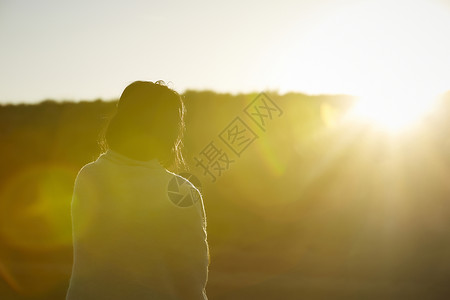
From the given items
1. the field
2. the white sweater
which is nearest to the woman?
the white sweater

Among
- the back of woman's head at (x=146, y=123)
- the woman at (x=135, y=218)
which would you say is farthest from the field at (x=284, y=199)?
the back of woman's head at (x=146, y=123)

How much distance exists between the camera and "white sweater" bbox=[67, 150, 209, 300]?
7.47 feet

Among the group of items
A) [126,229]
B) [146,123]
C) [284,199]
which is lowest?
[284,199]

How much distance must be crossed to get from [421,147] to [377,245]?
505 centimetres

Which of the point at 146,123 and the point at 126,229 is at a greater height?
the point at 146,123

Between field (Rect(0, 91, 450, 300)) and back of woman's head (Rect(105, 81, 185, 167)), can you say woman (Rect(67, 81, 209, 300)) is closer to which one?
back of woman's head (Rect(105, 81, 185, 167))

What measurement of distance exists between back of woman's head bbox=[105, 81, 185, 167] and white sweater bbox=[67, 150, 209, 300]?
0.05m

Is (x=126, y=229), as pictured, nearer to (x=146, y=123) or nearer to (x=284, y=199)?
(x=146, y=123)

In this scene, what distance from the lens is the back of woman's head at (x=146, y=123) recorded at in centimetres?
234

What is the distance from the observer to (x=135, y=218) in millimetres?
2289

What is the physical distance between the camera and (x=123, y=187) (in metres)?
2.28

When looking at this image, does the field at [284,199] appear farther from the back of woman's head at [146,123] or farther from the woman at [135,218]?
the back of woman's head at [146,123]

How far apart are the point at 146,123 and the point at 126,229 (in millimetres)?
448

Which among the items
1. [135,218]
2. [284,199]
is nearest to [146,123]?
[135,218]
